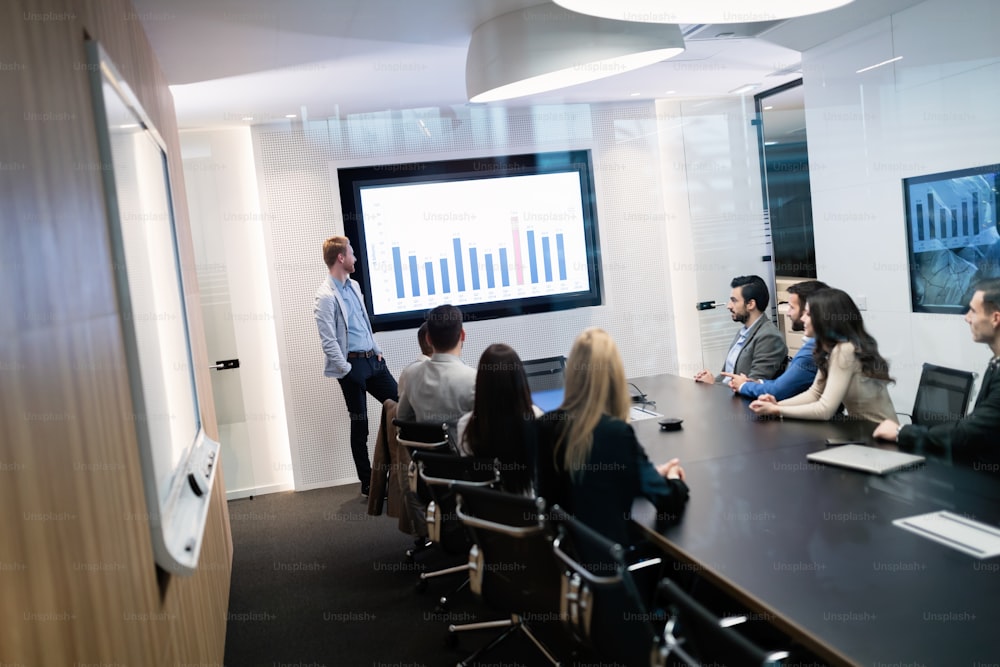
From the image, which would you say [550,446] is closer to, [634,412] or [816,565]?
[816,565]

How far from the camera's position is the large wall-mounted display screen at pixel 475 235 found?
6891 mm

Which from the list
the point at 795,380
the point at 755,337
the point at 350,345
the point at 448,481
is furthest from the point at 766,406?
the point at 350,345

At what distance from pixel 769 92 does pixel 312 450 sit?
205 inches

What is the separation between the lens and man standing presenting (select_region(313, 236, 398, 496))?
20.4 feet

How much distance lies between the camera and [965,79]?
4.64 meters

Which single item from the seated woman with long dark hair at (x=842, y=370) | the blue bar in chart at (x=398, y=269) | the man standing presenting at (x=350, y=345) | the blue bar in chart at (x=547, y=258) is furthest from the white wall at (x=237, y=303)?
the seated woman with long dark hair at (x=842, y=370)

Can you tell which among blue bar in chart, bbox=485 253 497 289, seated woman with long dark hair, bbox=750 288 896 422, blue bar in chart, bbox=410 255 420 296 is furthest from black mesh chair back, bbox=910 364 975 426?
blue bar in chart, bbox=410 255 420 296

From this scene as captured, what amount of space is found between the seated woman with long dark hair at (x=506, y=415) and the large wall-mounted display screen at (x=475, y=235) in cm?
374

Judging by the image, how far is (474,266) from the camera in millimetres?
7156

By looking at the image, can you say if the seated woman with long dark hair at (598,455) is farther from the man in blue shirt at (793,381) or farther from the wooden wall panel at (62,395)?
the man in blue shirt at (793,381)

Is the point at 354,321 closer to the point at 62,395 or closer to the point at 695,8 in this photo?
the point at 695,8

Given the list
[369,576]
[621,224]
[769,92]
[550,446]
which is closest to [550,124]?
[621,224]

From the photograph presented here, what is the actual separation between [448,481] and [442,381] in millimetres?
984

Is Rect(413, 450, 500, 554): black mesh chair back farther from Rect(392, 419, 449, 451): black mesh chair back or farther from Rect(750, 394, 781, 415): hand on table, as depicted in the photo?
Rect(750, 394, 781, 415): hand on table
